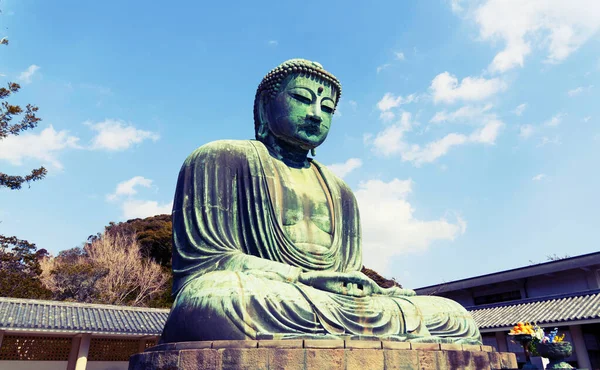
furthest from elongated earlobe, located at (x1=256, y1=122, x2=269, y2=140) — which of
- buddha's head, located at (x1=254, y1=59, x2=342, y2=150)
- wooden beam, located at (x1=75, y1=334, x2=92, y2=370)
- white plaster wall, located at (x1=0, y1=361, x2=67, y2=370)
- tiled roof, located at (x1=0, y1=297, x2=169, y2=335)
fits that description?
white plaster wall, located at (x1=0, y1=361, x2=67, y2=370)

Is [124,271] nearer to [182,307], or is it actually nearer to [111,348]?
[111,348]

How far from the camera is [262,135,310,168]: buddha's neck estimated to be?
6.52 m

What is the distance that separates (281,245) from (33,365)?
1389cm

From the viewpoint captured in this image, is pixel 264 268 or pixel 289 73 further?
pixel 289 73

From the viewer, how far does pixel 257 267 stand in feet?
15.2

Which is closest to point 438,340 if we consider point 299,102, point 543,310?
point 299,102

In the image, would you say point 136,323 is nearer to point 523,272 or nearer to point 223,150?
point 223,150

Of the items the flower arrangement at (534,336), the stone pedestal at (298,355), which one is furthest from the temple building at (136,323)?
the stone pedestal at (298,355)

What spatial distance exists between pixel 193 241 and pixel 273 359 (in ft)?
6.58

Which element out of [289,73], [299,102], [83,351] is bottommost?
[83,351]

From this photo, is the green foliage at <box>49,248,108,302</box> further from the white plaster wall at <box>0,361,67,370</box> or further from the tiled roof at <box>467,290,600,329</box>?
the tiled roof at <box>467,290,600,329</box>

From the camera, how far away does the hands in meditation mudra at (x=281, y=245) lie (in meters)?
4.04

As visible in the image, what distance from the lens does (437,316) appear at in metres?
4.76

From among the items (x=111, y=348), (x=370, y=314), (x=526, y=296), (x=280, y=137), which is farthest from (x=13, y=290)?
(x=526, y=296)
